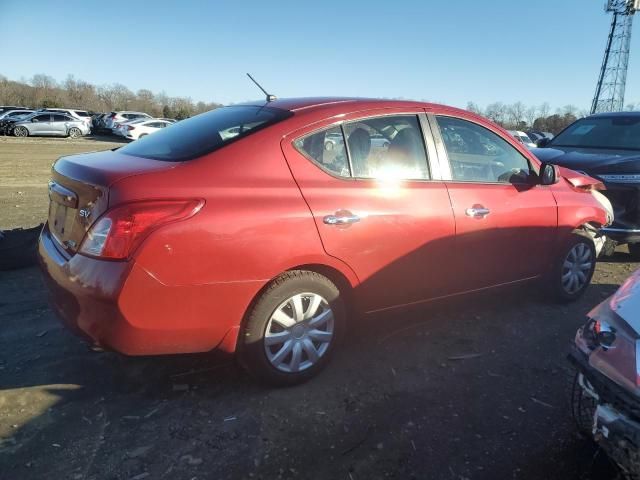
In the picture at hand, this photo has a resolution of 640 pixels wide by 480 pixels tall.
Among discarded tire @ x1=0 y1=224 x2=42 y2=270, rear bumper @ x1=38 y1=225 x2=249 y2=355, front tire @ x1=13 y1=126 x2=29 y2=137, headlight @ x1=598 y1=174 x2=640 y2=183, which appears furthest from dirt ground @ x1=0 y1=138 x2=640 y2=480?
front tire @ x1=13 y1=126 x2=29 y2=137

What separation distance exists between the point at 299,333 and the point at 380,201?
0.99m

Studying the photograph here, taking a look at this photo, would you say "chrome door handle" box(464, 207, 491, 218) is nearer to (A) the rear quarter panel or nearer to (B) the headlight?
(A) the rear quarter panel

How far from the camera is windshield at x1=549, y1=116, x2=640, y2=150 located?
6.75 metres

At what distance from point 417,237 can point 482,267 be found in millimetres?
781

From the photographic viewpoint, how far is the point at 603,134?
7.12 m

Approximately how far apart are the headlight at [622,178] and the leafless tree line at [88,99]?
4666cm

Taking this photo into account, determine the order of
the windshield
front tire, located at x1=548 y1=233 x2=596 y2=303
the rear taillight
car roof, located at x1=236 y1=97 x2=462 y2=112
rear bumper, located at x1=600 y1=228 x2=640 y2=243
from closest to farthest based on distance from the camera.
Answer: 1. the rear taillight
2. car roof, located at x1=236 y1=97 x2=462 y2=112
3. front tire, located at x1=548 y1=233 x2=596 y2=303
4. rear bumper, located at x1=600 y1=228 x2=640 y2=243
5. the windshield

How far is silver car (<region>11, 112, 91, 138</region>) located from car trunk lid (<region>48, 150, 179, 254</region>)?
3192 centimetres

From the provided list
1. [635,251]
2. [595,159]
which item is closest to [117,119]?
[595,159]

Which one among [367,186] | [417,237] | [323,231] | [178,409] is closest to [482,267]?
[417,237]

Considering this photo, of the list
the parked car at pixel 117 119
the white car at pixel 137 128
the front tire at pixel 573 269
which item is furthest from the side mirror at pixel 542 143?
the parked car at pixel 117 119

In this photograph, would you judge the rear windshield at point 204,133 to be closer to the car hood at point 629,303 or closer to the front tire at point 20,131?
the car hood at point 629,303

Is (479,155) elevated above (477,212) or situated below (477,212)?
above

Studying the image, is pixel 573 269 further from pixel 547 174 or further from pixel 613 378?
pixel 613 378
